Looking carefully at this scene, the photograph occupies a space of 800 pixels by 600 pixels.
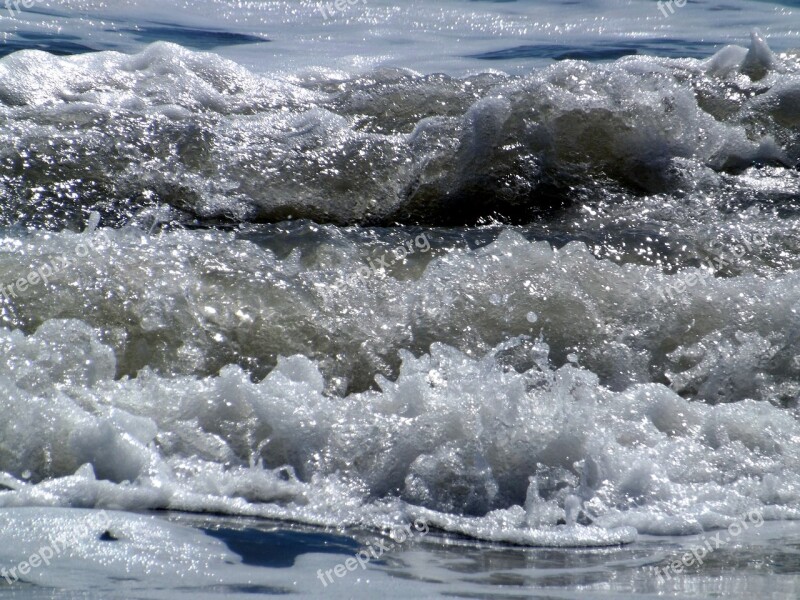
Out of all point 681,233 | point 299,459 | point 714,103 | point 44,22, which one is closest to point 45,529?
point 299,459

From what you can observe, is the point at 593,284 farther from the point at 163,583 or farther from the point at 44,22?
the point at 44,22

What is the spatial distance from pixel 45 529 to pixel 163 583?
282mm

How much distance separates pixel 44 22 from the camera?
775cm

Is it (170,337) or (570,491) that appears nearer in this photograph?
(570,491)
